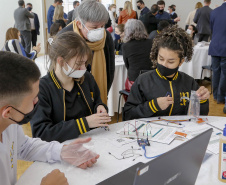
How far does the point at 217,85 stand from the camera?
184 inches

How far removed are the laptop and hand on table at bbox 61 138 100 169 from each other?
0.71ft

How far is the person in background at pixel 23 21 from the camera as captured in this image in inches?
303

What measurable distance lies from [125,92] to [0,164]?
2203 mm

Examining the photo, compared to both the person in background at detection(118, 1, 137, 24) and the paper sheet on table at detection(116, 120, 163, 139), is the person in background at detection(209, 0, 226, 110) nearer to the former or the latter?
the paper sheet on table at detection(116, 120, 163, 139)

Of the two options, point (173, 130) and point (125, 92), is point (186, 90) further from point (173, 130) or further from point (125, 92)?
point (125, 92)

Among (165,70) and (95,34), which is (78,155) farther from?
(95,34)

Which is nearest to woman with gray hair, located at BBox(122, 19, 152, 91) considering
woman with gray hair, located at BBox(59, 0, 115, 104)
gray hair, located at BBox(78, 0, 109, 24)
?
woman with gray hair, located at BBox(59, 0, 115, 104)

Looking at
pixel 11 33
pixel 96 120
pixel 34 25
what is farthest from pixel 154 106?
pixel 34 25

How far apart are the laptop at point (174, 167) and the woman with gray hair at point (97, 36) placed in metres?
1.46

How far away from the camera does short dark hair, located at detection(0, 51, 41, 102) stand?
3.26 ft

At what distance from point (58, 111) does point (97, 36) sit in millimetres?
856

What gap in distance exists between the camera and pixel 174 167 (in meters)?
0.80

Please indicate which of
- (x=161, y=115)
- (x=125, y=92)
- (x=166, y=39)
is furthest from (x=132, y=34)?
(x=161, y=115)

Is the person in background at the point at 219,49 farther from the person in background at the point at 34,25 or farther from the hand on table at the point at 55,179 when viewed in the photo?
the person in background at the point at 34,25
